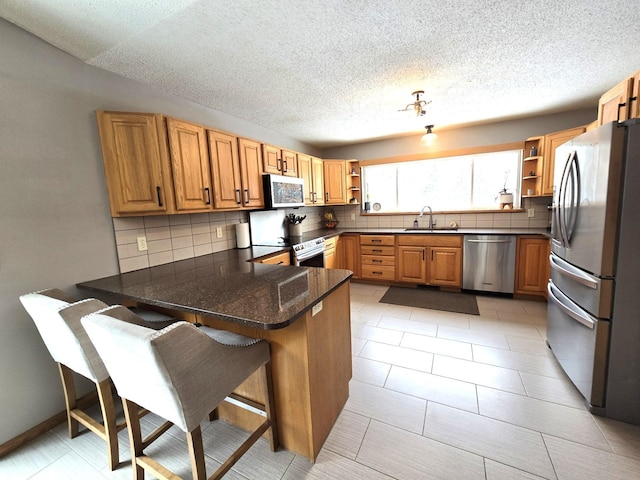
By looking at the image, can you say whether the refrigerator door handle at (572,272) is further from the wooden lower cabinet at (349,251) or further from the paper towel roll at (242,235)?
the paper towel roll at (242,235)

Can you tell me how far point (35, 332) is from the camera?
1624 millimetres

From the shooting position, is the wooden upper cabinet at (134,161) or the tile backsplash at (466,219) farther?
the tile backsplash at (466,219)

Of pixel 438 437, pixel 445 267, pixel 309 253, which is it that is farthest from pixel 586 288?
pixel 309 253

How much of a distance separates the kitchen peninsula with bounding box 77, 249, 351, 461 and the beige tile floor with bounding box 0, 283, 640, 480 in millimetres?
140

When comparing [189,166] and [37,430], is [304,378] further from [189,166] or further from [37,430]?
[189,166]

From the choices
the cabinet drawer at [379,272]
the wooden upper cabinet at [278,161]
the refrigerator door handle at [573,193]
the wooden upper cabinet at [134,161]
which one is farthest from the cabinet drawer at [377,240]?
the wooden upper cabinet at [134,161]

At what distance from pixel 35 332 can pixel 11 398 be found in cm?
36

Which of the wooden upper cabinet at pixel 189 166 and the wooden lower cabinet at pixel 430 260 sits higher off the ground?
the wooden upper cabinet at pixel 189 166

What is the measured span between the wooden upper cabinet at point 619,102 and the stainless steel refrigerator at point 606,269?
417mm

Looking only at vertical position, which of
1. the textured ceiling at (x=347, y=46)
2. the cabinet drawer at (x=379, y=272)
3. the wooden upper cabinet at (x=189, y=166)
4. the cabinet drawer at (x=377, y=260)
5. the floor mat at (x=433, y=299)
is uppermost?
the textured ceiling at (x=347, y=46)

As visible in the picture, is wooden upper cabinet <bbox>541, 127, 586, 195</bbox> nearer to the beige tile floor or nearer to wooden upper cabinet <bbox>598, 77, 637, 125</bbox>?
wooden upper cabinet <bbox>598, 77, 637, 125</bbox>

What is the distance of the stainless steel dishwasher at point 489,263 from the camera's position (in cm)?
335

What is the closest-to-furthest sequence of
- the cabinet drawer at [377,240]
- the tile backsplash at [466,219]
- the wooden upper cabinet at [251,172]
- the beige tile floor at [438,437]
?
the beige tile floor at [438,437]
the wooden upper cabinet at [251,172]
the tile backsplash at [466,219]
the cabinet drawer at [377,240]

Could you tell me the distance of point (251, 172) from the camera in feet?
9.14
